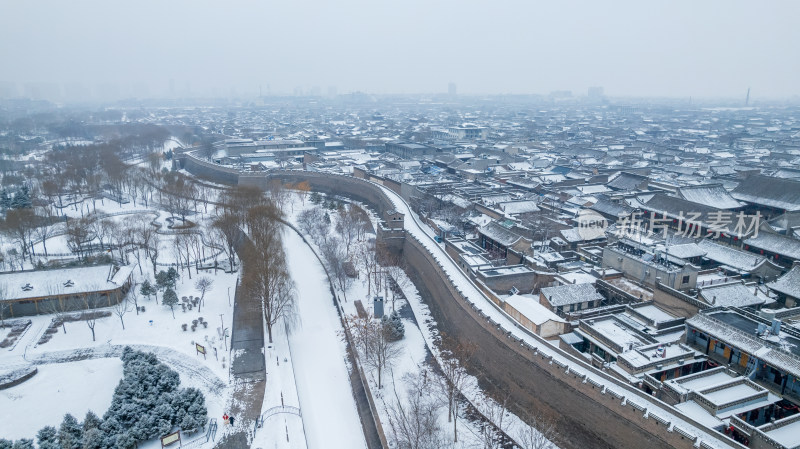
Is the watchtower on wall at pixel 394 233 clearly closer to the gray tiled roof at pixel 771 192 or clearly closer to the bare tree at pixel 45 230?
the bare tree at pixel 45 230

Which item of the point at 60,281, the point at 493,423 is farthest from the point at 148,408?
the point at 60,281

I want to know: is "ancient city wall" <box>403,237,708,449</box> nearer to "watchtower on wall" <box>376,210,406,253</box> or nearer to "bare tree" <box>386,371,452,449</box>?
"bare tree" <box>386,371,452,449</box>

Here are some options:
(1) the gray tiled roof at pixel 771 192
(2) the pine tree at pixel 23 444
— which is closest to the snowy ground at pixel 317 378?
(2) the pine tree at pixel 23 444

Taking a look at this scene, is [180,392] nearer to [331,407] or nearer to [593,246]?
[331,407]

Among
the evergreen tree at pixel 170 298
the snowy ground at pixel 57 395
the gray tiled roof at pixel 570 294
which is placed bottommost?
the snowy ground at pixel 57 395

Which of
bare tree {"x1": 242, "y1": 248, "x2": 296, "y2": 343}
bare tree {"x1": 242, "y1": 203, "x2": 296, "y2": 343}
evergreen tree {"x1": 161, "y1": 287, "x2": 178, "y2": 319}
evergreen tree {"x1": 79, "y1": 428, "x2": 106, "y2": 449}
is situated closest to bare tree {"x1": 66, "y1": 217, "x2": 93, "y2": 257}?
evergreen tree {"x1": 161, "y1": 287, "x2": 178, "y2": 319}

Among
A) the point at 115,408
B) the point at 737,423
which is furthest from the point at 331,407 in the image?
the point at 737,423

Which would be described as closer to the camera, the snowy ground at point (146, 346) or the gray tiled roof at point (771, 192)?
the snowy ground at point (146, 346)
